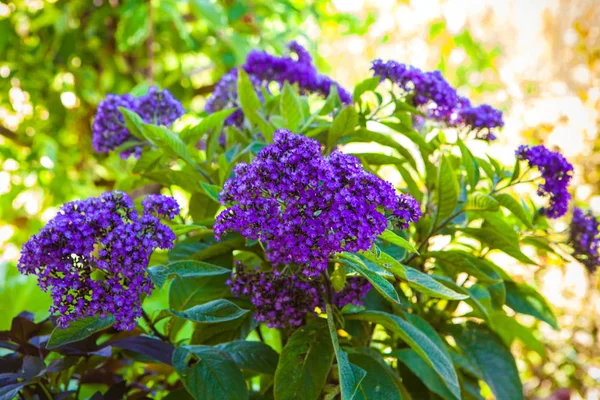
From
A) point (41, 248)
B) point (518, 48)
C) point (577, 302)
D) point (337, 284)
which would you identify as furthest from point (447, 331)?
point (518, 48)

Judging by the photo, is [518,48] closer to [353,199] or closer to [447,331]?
[447,331]

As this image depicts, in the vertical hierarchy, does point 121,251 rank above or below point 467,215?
below

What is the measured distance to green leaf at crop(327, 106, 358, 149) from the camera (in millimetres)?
765

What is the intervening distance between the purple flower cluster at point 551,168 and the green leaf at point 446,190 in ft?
0.37

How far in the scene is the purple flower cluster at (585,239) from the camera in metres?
0.89

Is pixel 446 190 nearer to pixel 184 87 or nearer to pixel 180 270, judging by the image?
pixel 180 270

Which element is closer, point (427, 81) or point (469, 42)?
point (427, 81)

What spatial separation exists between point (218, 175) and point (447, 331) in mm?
416

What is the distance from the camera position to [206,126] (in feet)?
2.81

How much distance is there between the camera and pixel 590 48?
2670mm

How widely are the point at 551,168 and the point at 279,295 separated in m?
0.41

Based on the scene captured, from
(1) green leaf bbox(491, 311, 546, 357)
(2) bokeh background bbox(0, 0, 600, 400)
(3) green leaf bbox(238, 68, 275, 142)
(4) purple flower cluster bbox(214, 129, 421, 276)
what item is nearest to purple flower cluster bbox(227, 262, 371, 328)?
(4) purple flower cluster bbox(214, 129, 421, 276)

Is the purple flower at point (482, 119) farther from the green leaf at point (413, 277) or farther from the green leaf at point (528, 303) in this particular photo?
the green leaf at point (413, 277)

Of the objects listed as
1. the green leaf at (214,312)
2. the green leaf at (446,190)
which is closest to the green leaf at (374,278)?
the green leaf at (214,312)
